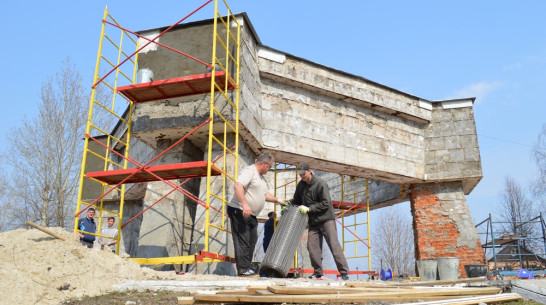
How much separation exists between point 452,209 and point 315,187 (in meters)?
6.51

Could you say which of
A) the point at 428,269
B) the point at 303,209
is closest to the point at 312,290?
the point at 303,209

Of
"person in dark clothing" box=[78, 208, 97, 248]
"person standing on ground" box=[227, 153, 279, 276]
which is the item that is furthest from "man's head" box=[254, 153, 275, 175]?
"person in dark clothing" box=[78, 208, 97, 248]

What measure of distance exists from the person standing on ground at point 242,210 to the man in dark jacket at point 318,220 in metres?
0.64

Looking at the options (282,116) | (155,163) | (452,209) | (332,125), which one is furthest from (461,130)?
(155,163)

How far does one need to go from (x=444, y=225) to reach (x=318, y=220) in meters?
6.34

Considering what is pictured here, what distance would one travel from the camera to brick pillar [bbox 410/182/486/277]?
11422mm

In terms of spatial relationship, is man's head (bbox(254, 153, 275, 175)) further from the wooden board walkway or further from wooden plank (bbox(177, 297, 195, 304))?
wooden plank (bbox(177, 297, 195, 304))

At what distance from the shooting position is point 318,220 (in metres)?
6.72

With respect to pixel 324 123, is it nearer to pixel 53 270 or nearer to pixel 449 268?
pixel 449 268

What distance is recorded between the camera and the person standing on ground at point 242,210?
6.22m

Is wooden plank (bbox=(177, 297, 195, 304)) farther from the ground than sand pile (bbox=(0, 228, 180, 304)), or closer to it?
closer to it

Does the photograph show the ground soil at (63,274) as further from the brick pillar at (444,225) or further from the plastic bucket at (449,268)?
the brick pillar at (444,225)

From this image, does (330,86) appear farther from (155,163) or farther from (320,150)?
(155,163)

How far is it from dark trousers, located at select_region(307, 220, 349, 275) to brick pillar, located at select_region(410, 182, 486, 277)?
5.96 meters
